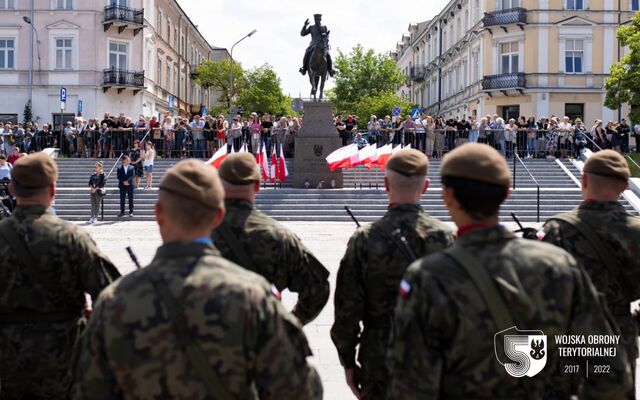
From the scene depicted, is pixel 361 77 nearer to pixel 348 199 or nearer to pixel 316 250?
pixel 348 199

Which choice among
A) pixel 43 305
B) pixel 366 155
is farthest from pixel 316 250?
pixel 43 305

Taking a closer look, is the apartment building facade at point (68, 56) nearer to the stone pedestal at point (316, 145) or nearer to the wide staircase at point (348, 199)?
the wide staircase at point (348, 199)

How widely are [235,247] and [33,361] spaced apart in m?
1.20

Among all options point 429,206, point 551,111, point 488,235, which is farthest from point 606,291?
point 551,111

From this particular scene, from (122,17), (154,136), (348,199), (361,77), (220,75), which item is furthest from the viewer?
(361,77)

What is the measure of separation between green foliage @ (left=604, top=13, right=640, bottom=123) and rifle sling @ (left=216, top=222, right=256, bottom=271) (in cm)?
3510

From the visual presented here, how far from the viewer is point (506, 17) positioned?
48.5 metres

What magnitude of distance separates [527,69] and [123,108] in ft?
81.4

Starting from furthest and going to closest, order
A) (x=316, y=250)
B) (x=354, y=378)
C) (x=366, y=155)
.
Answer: (x=366, y=155) < (x=316, y=250) < (x=354, y=378)

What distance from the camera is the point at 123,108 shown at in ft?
159

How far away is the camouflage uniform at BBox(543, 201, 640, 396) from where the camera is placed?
4344 millimetres

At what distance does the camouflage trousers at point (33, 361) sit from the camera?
412 centimetres

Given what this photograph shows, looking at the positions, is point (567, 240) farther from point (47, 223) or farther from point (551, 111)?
point (551, 111)

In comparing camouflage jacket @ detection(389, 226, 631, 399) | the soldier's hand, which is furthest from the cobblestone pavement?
camouflage jacket @ detection(389, 226, 631, 399)
